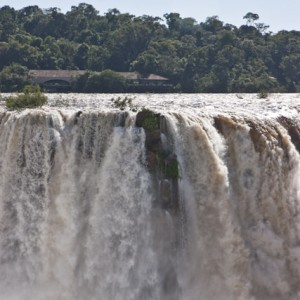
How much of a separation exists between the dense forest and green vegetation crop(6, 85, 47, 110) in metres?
20.9

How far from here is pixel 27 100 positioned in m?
21.3

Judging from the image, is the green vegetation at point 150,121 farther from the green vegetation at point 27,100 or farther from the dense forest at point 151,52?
the dense forest at point 151,52

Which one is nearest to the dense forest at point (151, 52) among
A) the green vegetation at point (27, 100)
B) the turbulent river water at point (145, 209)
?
the green vegetation at point (27, 100)

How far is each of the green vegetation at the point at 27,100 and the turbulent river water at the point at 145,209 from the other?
3.25 metres

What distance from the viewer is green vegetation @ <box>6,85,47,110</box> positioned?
20.2 meters

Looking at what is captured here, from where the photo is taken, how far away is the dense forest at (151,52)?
47562mm

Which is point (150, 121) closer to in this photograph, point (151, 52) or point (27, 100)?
point (27, 100)

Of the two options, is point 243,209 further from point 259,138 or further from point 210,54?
point 210,54

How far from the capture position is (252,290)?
1589 centimetres

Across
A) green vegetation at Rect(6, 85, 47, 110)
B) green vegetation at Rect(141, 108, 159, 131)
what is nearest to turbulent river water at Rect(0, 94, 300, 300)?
green vegetation at Rect(141, 108, 159, 131)

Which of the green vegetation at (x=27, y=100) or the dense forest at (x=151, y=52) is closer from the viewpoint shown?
the green vegetation at (x=27, y=100)

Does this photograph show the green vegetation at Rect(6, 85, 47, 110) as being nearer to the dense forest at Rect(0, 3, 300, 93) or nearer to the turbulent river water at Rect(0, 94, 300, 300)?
the turbulent river water at Rect(0, 94, 300, 300)

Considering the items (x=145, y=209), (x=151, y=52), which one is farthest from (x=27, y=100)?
(x=151, y=52)

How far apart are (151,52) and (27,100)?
31689mm
